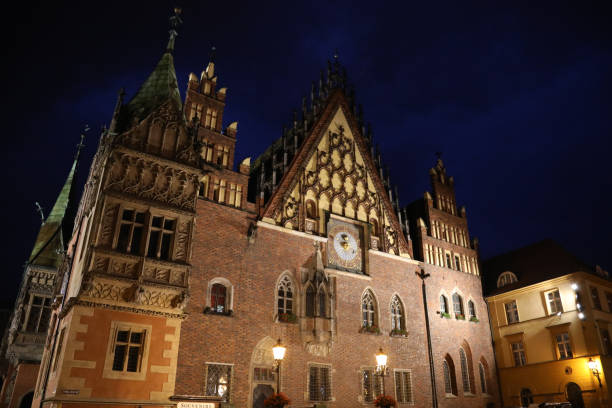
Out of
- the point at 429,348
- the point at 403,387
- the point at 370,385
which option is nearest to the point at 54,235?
the point at 370,385

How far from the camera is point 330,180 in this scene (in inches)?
1073

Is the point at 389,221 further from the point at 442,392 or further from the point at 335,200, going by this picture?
the point at 442,392

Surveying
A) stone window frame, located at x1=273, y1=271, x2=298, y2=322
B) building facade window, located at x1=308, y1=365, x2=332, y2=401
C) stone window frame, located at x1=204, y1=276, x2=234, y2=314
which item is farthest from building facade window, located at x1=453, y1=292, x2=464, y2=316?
stone window frame, located at x1=204, y1=276, x2=234, y2=314

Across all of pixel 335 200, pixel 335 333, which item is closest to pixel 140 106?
pixel 335 200

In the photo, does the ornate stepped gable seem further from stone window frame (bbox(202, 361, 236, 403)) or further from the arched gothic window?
stone window frame (bbox(202, 361, 236, 403))

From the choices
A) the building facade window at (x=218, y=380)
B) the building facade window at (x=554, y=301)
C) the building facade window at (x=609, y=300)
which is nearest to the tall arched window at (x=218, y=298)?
the building facade window at (x=218, y=380)

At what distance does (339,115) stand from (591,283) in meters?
19.0

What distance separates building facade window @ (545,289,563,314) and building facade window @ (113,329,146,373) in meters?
24.9

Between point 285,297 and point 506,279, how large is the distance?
18.2m

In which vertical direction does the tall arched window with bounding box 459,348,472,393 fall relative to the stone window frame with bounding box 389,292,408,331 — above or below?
below

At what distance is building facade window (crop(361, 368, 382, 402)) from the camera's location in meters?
23.5

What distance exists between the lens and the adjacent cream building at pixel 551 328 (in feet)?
86.9

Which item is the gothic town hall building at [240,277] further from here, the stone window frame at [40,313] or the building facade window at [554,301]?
the building facade window at [554,301]

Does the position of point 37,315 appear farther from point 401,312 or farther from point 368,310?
point 401,312
